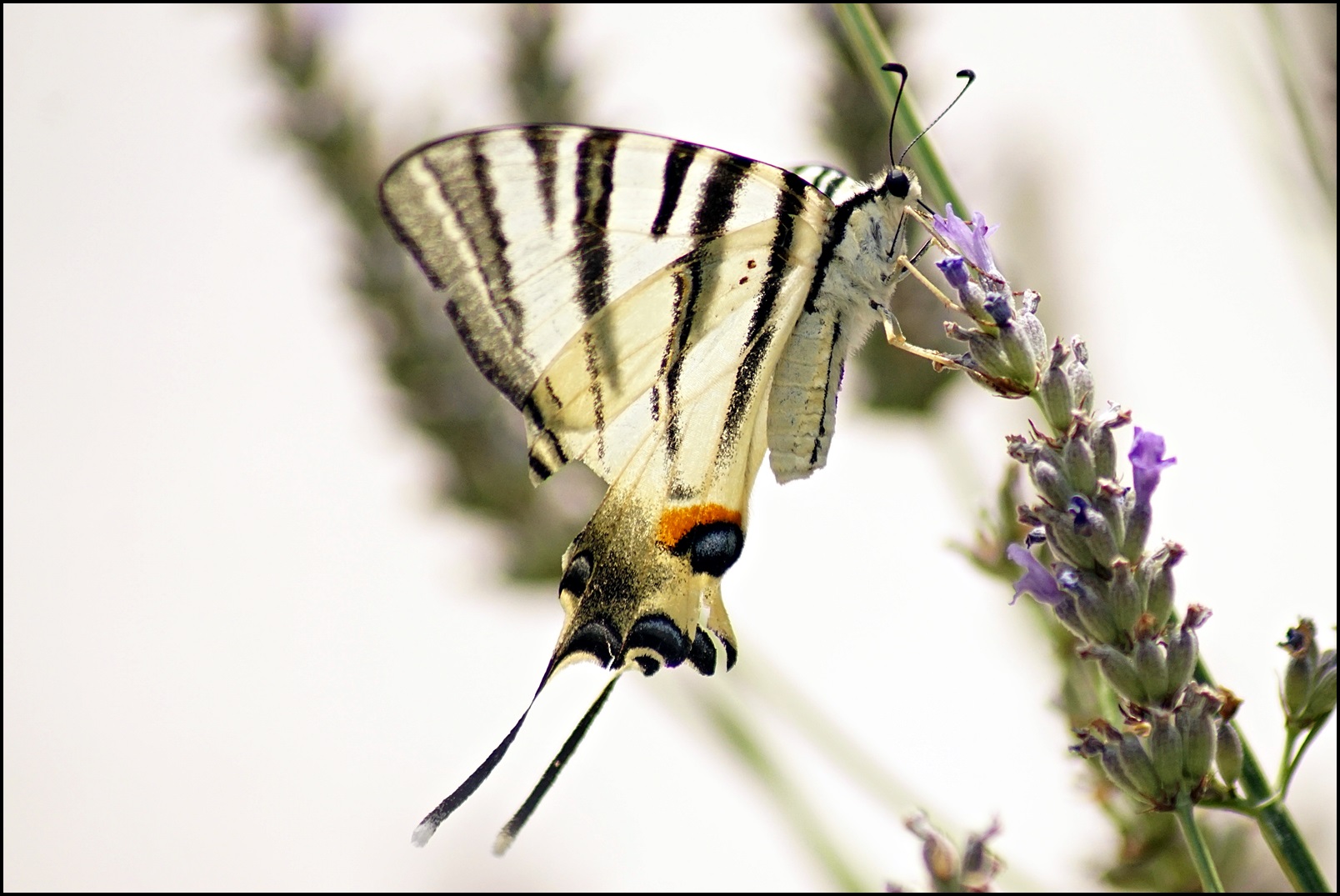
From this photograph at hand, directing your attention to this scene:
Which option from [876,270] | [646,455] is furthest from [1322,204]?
[646,455]

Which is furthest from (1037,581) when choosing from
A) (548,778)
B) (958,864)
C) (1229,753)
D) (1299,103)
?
(1299,103)

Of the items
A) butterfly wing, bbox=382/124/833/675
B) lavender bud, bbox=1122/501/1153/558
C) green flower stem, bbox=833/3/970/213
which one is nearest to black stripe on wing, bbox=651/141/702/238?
butterfly wing, bbox=382/124/833/675

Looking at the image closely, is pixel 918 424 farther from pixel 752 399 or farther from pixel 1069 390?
pixel 1069 390

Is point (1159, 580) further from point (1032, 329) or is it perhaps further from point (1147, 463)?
point (1032, 329)

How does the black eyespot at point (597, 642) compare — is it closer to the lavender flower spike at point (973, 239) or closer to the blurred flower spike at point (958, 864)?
the blurred flower spike at point (958, 864)

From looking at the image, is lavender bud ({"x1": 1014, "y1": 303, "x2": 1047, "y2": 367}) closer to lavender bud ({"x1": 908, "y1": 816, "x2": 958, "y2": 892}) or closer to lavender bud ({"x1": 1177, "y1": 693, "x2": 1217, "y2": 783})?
lavender bud ({"x1": 1177, "y1": 693, "x2": 1217, "y2": 783})

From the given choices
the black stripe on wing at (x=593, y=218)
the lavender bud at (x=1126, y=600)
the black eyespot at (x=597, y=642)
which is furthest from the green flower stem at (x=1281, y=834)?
the black stripe on wing at (x=593, y=218)

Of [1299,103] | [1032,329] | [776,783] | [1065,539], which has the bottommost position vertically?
[776,783]
